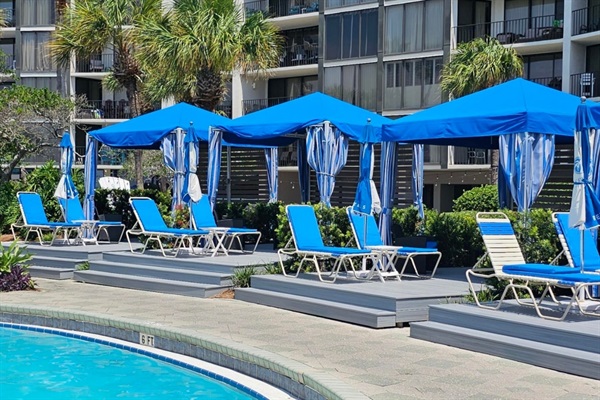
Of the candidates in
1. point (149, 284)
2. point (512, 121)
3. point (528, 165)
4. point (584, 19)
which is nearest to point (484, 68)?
point (584, 19)

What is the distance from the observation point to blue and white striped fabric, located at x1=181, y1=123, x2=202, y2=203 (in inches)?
682

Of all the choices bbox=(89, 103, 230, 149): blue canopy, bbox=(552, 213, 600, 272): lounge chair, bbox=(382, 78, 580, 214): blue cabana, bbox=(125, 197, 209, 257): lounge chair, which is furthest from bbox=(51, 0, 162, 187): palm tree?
bbox=(552, 213, 600, 272): lounge chair

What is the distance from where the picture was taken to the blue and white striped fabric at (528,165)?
12.7 m

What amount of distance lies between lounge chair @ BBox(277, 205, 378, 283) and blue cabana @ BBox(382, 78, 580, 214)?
6.23 feet

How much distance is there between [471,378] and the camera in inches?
329

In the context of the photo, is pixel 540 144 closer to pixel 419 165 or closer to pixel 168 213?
pixel 419 165

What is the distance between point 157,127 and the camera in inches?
754

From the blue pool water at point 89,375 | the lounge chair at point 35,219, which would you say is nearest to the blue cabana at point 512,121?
the blue pool water at point 89,375

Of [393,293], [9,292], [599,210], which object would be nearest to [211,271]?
[9,292]

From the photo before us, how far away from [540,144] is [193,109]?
9.14 meters

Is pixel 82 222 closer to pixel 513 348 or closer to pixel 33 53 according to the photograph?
pixel 513 348

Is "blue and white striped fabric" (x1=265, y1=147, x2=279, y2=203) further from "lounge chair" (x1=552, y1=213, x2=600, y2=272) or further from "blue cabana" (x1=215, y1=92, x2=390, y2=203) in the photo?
"lounge chair" (x1=552, y1=213, x2=600, y2=272)

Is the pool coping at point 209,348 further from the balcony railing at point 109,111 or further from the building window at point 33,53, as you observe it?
the building window at point 33,53

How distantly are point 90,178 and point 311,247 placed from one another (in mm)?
8953
